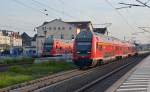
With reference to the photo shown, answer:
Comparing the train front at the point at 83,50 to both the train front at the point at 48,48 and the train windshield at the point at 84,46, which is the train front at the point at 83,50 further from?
the train front at the point at 48,48

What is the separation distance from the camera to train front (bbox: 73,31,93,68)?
39000mm

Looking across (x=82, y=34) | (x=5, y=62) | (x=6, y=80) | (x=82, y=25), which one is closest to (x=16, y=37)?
(x=82, y=25)

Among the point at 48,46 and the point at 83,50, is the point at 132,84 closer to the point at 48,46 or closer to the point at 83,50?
the point at 83,50

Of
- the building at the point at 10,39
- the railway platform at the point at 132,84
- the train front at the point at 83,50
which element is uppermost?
the building at the point at 10,39

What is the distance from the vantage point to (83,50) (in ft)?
130

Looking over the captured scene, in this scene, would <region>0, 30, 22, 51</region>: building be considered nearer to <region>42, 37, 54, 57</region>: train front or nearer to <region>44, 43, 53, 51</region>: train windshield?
<region>42, 37, 54, 57</region>: train front

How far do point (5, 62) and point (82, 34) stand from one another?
17912 mm

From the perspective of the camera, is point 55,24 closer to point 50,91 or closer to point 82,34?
point 82,34

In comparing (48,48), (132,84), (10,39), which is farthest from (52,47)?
(10,39)

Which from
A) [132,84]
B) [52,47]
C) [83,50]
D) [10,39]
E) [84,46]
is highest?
[10,39]

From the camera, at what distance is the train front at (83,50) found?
3900 centimetres

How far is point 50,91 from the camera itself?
2041cm

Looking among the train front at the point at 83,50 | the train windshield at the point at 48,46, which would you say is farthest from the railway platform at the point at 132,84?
the train windshield at the point at 48,46

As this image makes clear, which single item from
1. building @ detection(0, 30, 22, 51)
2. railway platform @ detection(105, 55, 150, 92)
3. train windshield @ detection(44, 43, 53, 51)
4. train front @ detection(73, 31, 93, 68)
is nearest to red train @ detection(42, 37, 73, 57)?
train windshield @ detection(44, 43, 53, 51)
